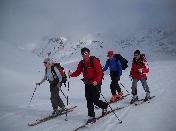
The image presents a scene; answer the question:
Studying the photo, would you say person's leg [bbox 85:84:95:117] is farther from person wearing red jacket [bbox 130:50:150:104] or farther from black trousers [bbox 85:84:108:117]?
person wearing red jacket [bbox 130:50:150:104]

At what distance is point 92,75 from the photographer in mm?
9156

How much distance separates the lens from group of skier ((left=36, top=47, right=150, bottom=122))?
360 inches

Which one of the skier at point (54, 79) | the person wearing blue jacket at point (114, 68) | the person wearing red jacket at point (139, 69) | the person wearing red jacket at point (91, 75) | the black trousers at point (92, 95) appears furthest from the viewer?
the person wearing blue jacket at point (114, 68)

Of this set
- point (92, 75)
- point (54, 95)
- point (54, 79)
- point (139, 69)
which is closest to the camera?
point (92, 75)

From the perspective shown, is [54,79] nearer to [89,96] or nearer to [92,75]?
[89,96]

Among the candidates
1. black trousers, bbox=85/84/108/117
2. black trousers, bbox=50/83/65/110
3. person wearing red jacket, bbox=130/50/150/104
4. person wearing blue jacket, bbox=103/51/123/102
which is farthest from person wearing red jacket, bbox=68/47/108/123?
person wearing blue jacket, bbox=103/51/123/102

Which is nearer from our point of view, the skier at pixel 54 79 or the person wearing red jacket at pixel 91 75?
the person wearing red jacket at pixel 91 75

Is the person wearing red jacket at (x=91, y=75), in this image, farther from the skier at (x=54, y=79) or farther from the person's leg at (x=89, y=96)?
the skier at (x=54, y=79)

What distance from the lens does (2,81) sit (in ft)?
79.0

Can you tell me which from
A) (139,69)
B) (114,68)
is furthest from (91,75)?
(114,68)

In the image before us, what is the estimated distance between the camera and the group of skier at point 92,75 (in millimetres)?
9133

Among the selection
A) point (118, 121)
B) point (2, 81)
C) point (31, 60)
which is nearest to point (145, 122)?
point (118, 121)

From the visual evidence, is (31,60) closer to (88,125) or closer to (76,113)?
(76,113)

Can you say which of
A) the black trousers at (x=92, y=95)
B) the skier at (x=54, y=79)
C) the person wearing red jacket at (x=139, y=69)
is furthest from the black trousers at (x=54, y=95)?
the person wearing red jacket at (x=139, y=69)
